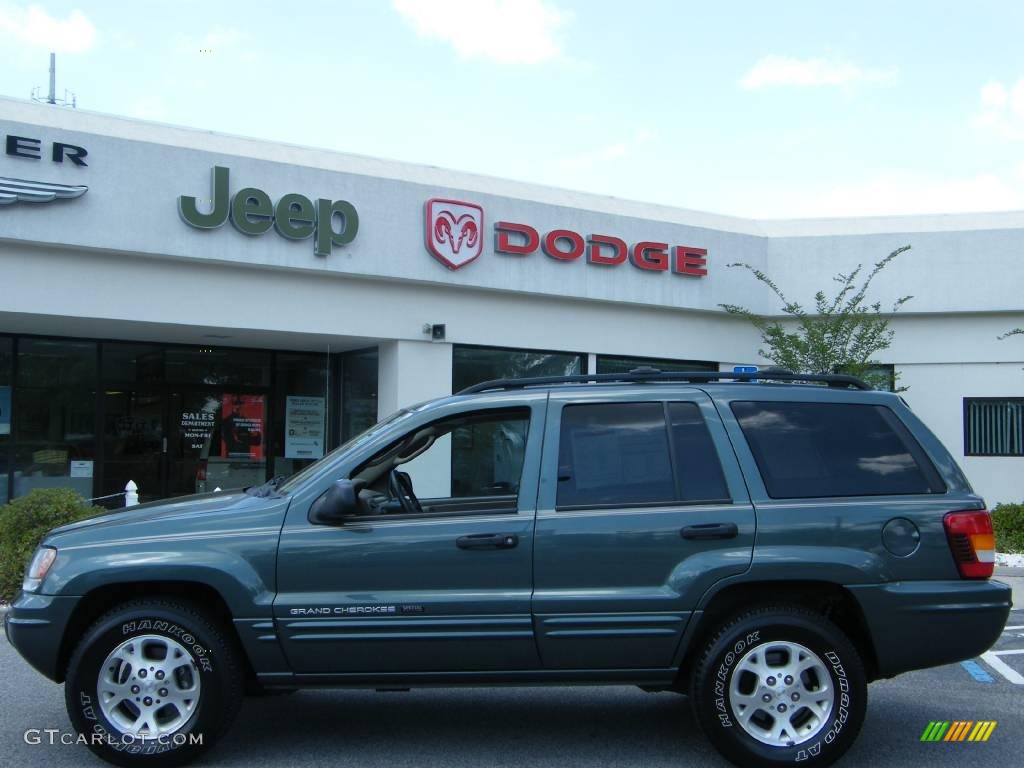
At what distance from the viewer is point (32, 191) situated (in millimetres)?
11727

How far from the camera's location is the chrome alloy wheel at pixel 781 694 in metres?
4.88

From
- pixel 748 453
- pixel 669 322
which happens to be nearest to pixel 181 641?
pixel 748 453

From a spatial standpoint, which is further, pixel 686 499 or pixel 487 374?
pixel 487 374

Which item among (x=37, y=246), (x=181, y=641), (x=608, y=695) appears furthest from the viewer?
(x=37, y=246)

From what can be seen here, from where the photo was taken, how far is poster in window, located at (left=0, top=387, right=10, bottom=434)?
13383mm

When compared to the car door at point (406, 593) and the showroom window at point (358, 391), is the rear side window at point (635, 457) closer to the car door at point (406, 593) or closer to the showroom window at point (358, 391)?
the car door at point (406, 593)

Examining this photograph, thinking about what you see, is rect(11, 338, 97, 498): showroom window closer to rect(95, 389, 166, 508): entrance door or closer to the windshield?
rect(95, 389, 166, 508): entrance door

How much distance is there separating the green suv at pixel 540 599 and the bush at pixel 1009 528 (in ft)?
29.8

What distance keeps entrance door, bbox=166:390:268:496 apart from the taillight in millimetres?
11712

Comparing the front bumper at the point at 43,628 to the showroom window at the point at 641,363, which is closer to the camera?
the front bumper at the point at 43,628

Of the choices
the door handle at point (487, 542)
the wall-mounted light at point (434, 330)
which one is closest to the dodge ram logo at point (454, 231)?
the wall-mounted light at point (434, 330)

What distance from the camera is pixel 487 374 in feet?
50.1

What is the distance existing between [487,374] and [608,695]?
909cm

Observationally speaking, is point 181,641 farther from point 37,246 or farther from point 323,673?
point 37,246
